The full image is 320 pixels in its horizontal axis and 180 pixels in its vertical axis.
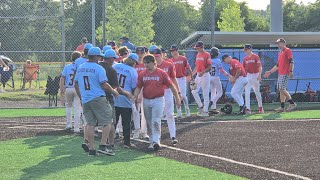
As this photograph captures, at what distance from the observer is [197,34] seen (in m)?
25.4

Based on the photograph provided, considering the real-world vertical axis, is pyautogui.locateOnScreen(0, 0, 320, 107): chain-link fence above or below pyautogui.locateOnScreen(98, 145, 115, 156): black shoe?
above

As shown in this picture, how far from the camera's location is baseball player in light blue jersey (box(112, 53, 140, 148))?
45.1 ft

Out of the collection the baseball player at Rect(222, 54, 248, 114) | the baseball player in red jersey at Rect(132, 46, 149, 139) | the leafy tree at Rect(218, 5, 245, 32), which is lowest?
the baseball player in red jersey at Rect(132, 46, 149, 139)

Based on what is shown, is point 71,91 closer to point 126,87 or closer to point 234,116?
point 126,87

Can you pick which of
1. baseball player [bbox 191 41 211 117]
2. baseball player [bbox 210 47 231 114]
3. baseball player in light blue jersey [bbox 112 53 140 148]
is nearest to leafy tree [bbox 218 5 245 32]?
baseball player [bbox 210 47 231 114]

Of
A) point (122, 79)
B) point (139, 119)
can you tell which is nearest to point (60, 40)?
point (139, 119)

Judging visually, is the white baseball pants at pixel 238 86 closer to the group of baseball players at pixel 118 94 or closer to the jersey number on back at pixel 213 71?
the jersey number on back at pixel 213 71

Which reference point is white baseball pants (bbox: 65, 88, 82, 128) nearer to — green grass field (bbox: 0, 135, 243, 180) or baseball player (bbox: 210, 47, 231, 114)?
green grass field (bbox: 0, 135, 243, 180)

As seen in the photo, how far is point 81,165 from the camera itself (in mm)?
11359

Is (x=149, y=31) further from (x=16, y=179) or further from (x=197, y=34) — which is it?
(x=16, y=179)

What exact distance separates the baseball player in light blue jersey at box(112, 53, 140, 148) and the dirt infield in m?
0.47

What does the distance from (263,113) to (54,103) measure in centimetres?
901

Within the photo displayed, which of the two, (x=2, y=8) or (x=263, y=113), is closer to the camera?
(x=263, y=113)

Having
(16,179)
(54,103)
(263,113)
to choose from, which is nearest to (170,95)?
(16,179)
